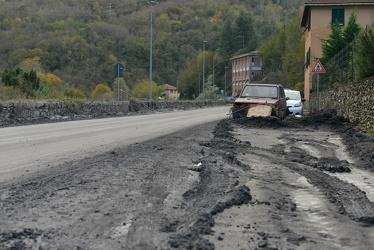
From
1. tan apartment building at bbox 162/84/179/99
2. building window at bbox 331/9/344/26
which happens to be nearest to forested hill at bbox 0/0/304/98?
tan apartment building at bbox 162/84/179/99

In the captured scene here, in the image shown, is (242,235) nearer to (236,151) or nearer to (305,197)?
(305,197)

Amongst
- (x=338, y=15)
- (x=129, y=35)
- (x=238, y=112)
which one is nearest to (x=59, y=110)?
(x=238, y=112)

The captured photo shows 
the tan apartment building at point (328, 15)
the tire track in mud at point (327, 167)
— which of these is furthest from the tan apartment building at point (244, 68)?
the tire track in mud at point (327, 167)

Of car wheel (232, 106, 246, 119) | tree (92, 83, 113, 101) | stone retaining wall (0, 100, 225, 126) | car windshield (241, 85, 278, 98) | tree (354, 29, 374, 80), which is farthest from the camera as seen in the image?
tree (92, 83, 113, 101)

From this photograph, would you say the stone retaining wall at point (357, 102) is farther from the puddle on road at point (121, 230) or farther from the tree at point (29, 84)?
the tree at point (29, 84)

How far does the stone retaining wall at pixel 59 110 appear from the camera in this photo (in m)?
26.7

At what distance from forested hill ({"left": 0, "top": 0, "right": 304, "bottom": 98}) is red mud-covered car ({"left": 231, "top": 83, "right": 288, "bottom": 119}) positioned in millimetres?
53567

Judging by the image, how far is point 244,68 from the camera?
433 ft

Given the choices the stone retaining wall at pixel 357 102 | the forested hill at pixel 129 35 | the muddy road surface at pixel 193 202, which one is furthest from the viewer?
the forested hill at pixel 129 35

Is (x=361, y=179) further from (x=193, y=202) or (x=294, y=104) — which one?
(x=294, y=104)

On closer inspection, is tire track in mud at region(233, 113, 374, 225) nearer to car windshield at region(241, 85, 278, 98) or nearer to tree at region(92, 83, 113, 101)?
car windshield at region(241, 85, 278, 98)

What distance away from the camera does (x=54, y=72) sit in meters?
86.8

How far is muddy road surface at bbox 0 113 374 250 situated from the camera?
5.02 meters

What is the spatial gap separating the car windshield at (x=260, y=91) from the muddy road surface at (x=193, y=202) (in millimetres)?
11470
